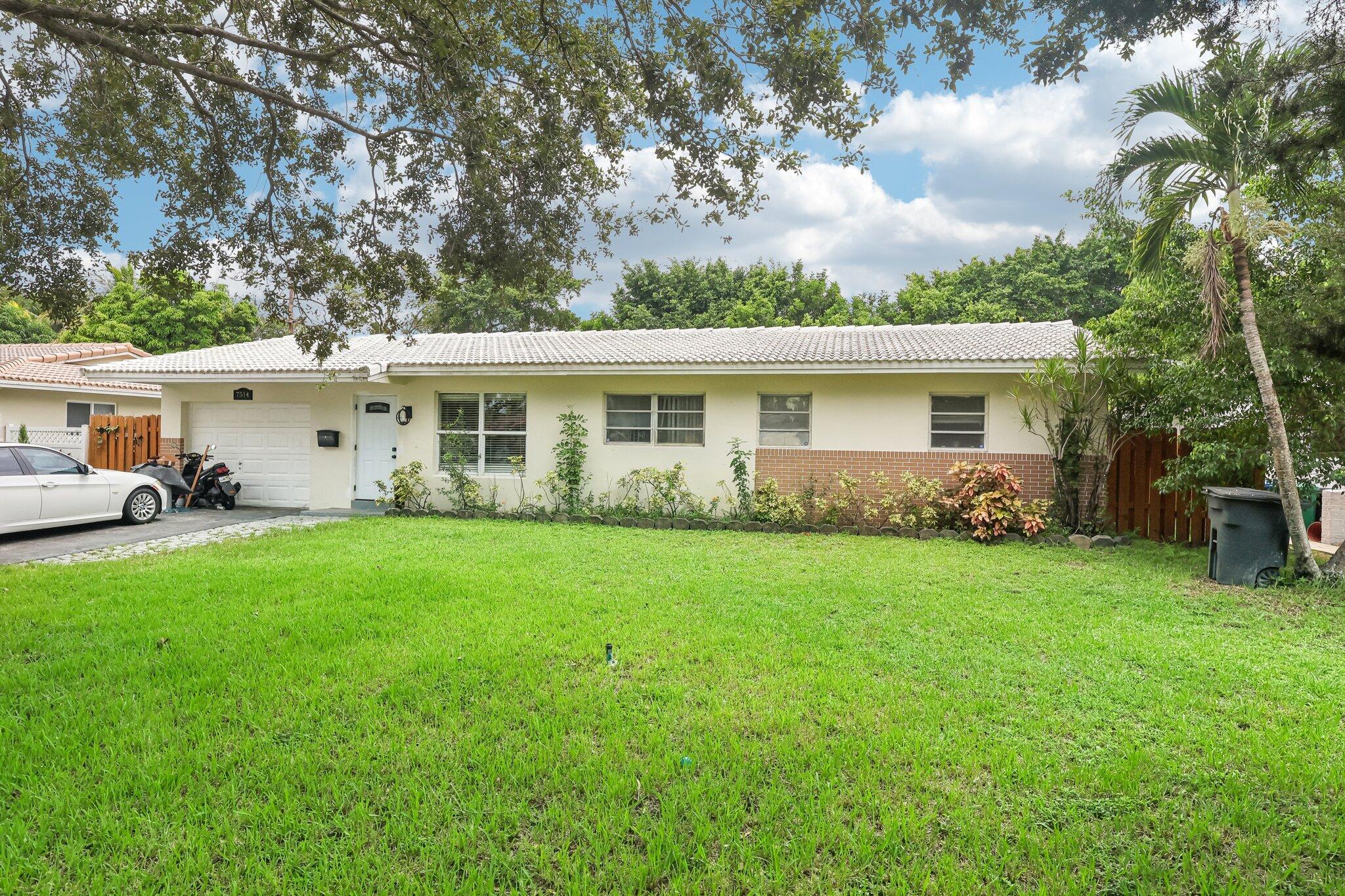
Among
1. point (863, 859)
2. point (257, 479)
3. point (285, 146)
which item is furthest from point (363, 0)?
point (257, 479)

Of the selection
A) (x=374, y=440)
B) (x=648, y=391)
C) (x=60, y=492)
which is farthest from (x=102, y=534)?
(x=648, y=391)

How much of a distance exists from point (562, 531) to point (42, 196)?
732 centimetres

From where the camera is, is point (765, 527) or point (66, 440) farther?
point (66, 440)

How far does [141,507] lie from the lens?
454 inches

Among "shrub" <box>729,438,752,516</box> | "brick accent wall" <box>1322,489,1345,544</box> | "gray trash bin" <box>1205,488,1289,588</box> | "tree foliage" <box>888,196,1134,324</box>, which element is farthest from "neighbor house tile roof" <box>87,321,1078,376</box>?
"tree foliage" <box>888,196,1134,324</box>

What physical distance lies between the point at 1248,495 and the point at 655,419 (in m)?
8.67

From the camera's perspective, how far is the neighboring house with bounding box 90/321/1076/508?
11578 mm

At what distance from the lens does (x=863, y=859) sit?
2.67 meters

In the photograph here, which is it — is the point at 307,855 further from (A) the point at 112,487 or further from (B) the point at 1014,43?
(A) the point at 112,487

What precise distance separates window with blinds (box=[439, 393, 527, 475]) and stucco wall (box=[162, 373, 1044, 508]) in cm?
16

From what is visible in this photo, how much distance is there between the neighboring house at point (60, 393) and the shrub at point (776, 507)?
16.1 m

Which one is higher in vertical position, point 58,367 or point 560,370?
point 58,367

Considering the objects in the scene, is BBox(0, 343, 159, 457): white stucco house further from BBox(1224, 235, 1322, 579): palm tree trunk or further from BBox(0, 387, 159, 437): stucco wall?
BBox(1224, 235, 1322, 579): palm tree trunk

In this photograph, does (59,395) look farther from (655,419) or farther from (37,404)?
(655,419)
